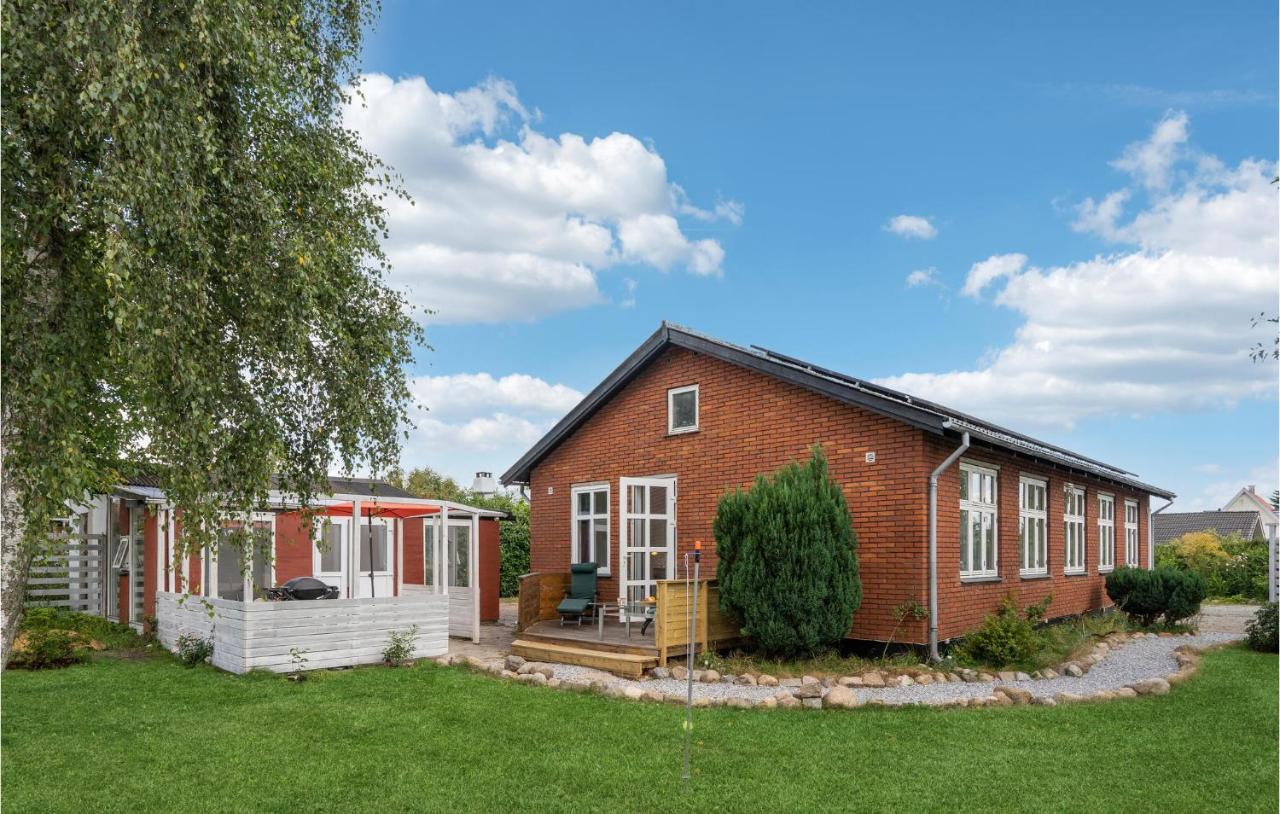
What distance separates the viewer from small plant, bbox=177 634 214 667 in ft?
37.8

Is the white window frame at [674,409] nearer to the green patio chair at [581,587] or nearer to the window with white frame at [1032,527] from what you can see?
the green patio chair at [581,587]

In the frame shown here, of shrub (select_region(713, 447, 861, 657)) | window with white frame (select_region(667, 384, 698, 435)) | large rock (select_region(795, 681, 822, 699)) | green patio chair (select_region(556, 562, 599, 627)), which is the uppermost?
window with white frame (select_region(667, 384, 698, 435))

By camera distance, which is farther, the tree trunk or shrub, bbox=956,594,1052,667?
shrub, bbox=956,594,1052,667

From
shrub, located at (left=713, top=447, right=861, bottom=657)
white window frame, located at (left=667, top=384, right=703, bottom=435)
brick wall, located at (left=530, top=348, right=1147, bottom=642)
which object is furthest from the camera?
white window frame, located at (left=667, top=384, right=703, bottom=435)

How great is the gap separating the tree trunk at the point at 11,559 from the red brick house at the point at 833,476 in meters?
7.64

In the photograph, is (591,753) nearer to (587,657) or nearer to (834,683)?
(834,683)

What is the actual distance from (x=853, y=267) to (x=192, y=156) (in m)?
11.3

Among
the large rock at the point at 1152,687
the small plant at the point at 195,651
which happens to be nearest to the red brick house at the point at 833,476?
the large rock at the point at 1152,687

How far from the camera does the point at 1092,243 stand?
42.6 ft

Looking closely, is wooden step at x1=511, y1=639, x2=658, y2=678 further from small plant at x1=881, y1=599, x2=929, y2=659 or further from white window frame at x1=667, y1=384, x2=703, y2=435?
white window frame at x1=667, y1=384, x2=703, y2=435

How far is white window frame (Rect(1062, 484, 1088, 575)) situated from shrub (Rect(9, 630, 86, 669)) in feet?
47.9

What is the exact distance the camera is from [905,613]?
1095 cm

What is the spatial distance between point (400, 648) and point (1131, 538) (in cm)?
1566

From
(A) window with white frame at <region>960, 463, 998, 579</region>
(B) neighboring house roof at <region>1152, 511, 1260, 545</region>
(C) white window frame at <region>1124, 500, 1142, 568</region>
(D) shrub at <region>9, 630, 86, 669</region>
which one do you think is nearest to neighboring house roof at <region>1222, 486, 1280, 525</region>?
(B) neighboring house roof at <region>1152, 511, 1260, 545</region>
